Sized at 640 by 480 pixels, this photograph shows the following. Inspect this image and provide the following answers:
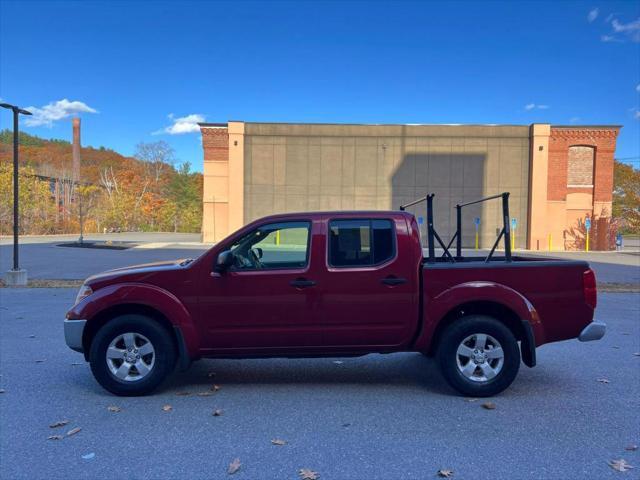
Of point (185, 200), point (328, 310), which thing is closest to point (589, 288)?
point (328, 310)

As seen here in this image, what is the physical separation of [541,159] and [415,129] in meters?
8.20

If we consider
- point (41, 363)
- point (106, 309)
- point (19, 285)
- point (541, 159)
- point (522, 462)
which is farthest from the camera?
point (541, 159)

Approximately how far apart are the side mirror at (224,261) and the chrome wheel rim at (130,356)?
1.02m

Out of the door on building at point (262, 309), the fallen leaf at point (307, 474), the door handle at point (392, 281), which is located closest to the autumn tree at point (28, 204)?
the door on building at point (262, 309)

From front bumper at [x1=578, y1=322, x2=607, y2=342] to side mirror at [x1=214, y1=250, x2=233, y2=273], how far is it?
359 cm

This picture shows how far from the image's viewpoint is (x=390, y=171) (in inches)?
1262

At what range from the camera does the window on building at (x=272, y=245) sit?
4.93 m

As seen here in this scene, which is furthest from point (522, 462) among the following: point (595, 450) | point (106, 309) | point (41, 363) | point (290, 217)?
point (41, 363)

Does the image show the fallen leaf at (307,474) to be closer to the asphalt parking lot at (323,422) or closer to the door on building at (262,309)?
the asphalt parking lot at (323,422)

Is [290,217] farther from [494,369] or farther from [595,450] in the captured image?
[595,450]

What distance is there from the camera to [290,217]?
504 centimetres

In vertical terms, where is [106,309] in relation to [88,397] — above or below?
above

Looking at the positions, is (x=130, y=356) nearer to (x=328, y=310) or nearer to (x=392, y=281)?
(x=328, y=310)

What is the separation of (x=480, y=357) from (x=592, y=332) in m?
1.16
